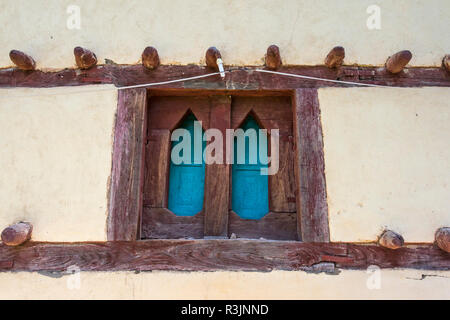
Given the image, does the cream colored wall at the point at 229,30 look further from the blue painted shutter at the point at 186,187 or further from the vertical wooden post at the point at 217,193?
the blue painted shutter at the point at 186,187

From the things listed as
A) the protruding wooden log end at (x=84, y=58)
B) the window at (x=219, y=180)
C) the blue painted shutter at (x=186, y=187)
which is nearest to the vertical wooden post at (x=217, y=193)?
the window at (x=219, y=180)

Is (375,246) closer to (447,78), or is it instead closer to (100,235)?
(447,78)

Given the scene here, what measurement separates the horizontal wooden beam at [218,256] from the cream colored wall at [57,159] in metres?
0.10

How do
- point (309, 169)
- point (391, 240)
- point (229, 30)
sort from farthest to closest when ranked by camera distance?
point (229, 30)
point (309, 169)
point (391, 240)

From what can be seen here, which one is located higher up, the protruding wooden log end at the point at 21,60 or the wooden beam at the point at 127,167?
the protruding wooden log end at the point at 21,60

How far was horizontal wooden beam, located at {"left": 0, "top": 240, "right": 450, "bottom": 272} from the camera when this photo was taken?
2299mm

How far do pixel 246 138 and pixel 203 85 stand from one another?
42 centimetres

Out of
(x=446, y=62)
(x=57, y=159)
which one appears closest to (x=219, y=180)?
(x=57, y=159)

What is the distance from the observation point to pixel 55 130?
2545 millimetres

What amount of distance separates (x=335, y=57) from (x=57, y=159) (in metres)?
1.74

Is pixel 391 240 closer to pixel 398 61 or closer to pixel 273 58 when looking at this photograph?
pixel 398 61

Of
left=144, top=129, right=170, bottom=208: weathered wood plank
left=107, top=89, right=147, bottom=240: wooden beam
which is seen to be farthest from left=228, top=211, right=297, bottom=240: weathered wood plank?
left=107, top=89, right=147, bottom=240: wooden beam

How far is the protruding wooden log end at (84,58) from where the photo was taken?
8.32ft

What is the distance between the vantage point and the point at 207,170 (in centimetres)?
256
